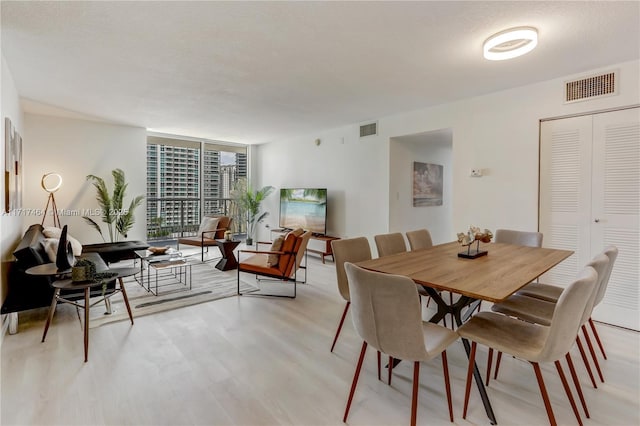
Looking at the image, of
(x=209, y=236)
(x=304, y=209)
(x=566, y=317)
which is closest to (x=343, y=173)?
(x=304, y=209)

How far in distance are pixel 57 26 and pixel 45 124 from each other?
3.65m

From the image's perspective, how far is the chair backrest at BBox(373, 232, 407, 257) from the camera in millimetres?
2852

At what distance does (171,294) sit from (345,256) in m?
2.49

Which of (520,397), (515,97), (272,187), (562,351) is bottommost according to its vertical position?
(520,397)

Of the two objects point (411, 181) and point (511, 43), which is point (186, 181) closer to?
point (411, 181)

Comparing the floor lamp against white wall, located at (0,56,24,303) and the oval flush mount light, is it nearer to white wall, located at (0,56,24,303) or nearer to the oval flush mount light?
white wall, located at (0,56,24,303)

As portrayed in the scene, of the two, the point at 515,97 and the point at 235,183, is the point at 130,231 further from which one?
the point at 515,97

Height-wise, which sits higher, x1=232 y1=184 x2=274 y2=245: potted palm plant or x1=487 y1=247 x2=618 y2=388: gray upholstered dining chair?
x1=232 y1=184 x2=274 y2=245: potted palm plant

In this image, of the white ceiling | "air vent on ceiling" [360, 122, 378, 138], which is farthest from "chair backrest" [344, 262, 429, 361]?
"air vent on ceiling" [360, 122, 378, 138]

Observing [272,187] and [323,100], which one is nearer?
[323,100]

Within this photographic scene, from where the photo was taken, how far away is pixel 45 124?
5.08 m

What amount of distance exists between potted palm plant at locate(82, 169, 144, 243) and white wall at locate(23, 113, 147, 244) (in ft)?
0.47

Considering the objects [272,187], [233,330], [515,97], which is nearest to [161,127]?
[272,187]

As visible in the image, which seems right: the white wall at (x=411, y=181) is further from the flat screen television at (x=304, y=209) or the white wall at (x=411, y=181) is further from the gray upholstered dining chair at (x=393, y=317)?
the gray upholstered dining chair at (x=393, y=317)
